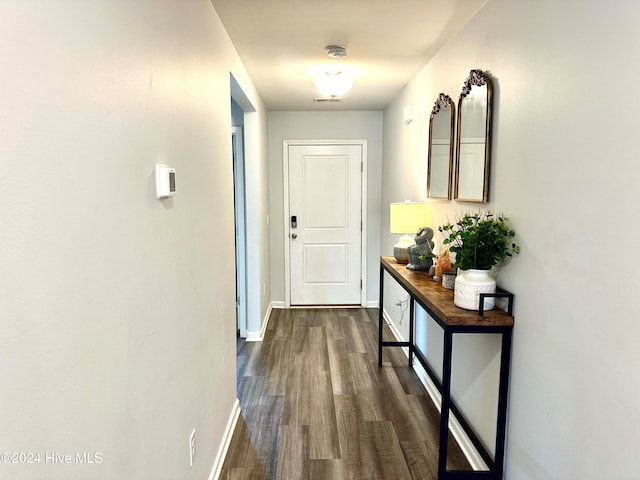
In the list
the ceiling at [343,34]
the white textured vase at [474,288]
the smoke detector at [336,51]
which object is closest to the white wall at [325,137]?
the ceiling at [343,34]

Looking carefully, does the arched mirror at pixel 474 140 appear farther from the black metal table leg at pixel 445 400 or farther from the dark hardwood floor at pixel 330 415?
the dark hardwood floor at pixel 330 415

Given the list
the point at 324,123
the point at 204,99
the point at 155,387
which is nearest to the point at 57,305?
the point at 155,387

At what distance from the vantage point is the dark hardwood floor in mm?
2066

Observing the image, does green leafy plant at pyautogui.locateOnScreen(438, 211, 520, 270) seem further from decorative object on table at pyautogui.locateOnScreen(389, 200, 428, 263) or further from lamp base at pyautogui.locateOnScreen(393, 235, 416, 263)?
lamp base at pyautogui.locateOnScreen(393, 235, 416, 263)

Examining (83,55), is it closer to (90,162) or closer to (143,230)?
(90,162)

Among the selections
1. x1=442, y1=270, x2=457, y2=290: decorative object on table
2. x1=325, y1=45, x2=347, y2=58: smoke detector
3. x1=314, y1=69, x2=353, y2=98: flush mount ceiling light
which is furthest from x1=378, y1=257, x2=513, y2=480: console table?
x1=314, y1=69, x2=353, y2=98: flush mount ceiling light

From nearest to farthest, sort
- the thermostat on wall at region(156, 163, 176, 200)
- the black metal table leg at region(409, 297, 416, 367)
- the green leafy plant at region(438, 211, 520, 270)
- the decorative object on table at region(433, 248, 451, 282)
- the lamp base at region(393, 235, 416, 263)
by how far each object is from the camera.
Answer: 1. the thermostat on wall at region(156, 163, 176, 200)
2. the green leafy plant at region(438, 211, 520, 270)
3. the decorative object on table at region(433, 248, 451, 282)
4. the lamp base at region(393, 235, 416, 263)
5. the black metal table leg at region(409, 297, 416, 367)

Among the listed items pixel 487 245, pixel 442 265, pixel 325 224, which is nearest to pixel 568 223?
pixel 487 245

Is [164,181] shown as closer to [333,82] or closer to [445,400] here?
[445,400]

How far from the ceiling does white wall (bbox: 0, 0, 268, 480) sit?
0.47 meters

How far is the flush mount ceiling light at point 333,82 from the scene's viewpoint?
10.1ft

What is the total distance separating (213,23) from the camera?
198 centimetres

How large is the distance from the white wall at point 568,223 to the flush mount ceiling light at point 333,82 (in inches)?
50.1

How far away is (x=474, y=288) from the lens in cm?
172
